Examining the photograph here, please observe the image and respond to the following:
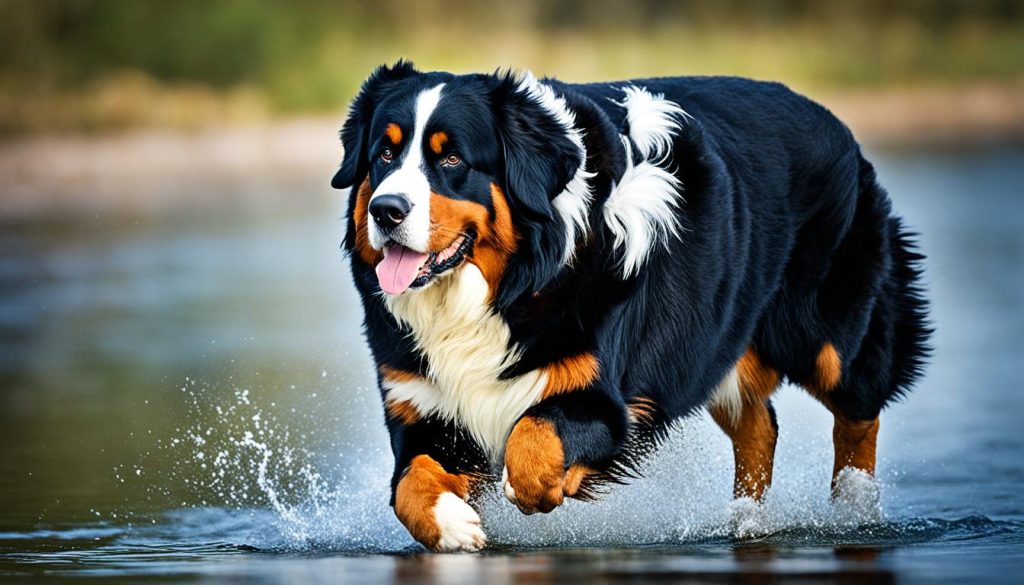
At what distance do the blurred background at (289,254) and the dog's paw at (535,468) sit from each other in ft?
1.79

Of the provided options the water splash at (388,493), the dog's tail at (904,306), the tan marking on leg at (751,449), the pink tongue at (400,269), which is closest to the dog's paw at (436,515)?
the water splash at (388,493)

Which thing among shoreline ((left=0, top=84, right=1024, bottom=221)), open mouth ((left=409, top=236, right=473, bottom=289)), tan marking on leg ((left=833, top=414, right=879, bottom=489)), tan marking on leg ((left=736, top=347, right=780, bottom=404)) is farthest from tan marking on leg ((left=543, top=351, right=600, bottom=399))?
shoreline ((left=0, top=84, right=1024, bottom=221))

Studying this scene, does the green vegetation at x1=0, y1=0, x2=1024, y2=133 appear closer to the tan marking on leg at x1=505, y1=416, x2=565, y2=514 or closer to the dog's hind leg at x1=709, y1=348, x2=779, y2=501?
the dog's hind leg at x1=709, y1=348, x2=779, y2=501

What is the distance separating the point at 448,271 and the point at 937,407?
4700mm

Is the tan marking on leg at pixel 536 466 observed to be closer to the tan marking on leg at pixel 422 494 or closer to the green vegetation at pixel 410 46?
the tan marking on leg at pixel 422 494

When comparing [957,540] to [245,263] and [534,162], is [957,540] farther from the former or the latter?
[245,263]

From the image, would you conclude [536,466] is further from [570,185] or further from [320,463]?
[320,463]

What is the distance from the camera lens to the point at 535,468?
5750mm

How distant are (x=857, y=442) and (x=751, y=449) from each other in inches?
18.1

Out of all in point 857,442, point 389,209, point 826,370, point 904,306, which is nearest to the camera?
point 389,209

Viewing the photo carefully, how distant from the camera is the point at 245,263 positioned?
15.9 m

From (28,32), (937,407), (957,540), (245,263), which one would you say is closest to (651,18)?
(28,32)

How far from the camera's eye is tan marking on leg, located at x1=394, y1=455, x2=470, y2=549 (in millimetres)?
5797

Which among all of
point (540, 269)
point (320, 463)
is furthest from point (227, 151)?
point (540, 269)
